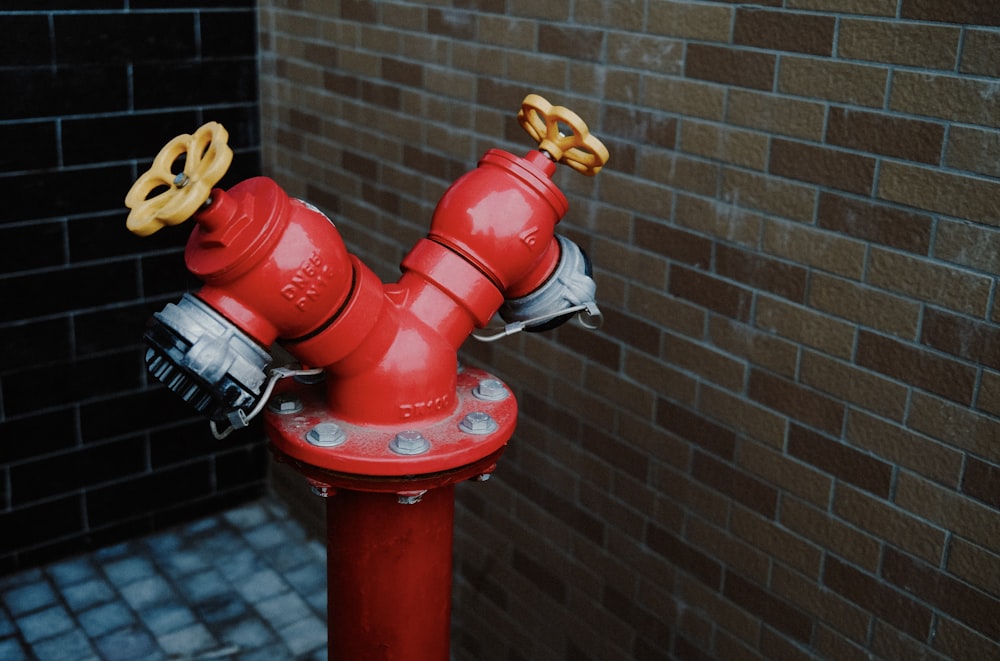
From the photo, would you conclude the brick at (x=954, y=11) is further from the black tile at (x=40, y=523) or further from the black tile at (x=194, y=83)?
the black tile at (x=40, y=523)

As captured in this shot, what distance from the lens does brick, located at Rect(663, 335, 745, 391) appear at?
2.49 m

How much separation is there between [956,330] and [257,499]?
317cm

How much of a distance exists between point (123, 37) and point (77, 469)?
1.58 metres

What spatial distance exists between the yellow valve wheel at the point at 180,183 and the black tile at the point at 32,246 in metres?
2.23

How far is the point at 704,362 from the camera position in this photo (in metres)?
2.55

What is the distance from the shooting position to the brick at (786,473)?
7.62 feet

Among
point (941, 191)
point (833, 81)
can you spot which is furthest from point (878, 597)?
point (833, 81)

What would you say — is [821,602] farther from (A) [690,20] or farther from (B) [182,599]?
Result: (B) [182,599]

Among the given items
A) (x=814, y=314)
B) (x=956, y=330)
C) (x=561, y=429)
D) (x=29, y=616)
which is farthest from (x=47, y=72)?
(x=956, y=330)

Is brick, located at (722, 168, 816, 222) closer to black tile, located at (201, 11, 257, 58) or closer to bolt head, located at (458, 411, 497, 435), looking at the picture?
bolt head, located at (458, 411, 497, 435)

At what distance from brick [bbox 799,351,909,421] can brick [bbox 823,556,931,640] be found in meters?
0.37

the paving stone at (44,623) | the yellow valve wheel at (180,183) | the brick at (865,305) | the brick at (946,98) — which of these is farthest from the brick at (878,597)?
the paving stone at (44,623)

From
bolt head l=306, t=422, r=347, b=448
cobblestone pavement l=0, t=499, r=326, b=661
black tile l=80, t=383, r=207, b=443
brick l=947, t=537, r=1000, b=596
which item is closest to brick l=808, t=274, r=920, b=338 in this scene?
brick l=947, t=537, r=1000, b=596

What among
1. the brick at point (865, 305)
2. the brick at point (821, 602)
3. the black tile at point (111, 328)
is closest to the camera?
the brick at point (865, 305)
